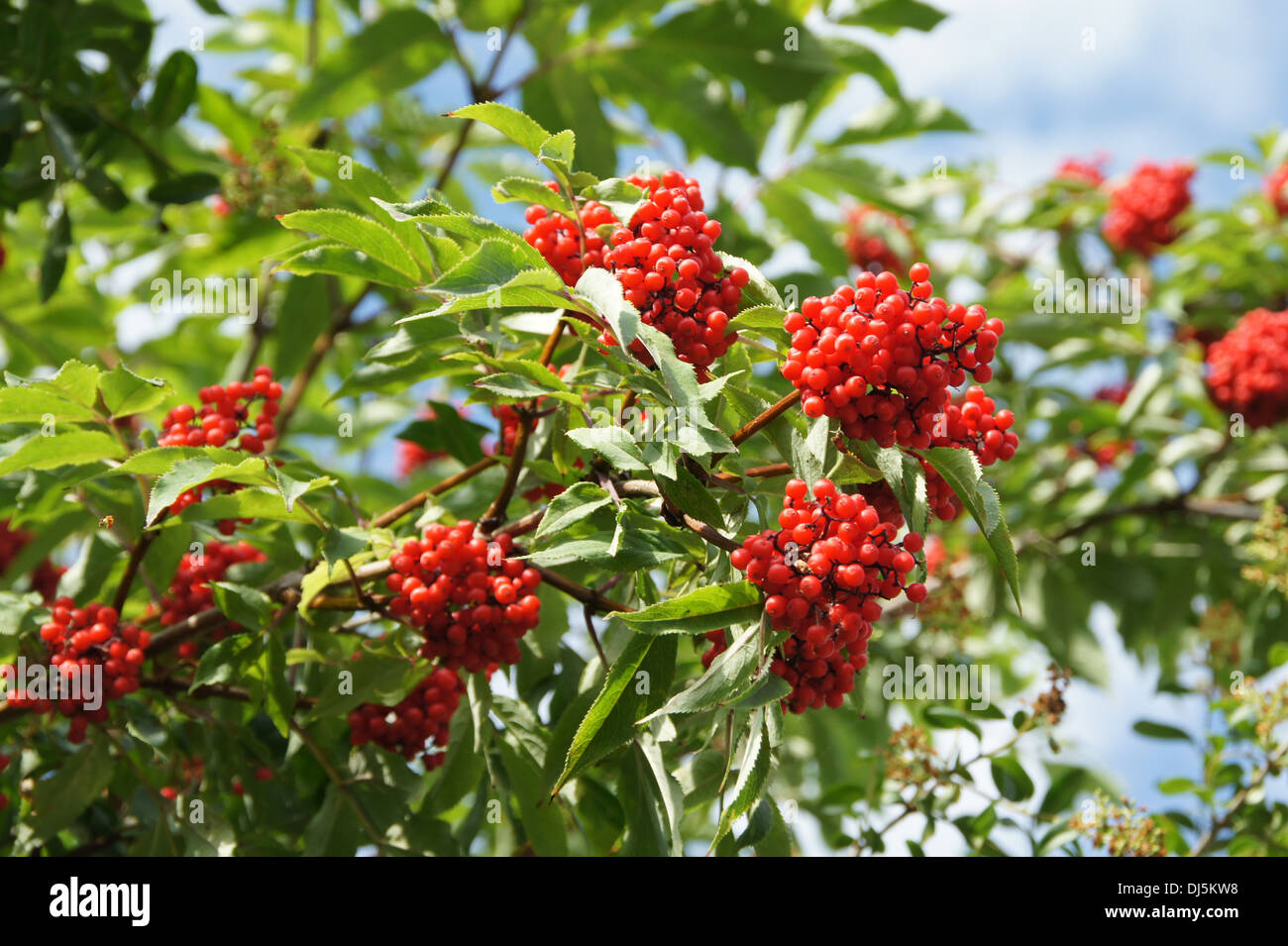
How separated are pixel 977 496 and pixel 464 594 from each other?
3.30 feet

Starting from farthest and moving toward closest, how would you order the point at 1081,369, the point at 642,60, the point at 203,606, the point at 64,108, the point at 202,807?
the point at 1081,369, the point at 642,60, the point at 64,108, the point at 203,606, the point at 202,807

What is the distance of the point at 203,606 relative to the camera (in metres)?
3.05

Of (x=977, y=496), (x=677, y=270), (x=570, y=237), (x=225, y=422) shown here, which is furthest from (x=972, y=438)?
(x=225, y=422)

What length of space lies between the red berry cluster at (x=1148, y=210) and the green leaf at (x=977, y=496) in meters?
4.70

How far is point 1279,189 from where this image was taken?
233 inches

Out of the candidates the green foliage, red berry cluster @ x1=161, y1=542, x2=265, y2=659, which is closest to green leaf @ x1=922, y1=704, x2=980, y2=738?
the green foliage

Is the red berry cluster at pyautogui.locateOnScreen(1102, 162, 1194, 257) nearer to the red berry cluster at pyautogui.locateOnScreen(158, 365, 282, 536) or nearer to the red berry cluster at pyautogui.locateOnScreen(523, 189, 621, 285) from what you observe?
the red berry cluster at pyautogui.locateOnScreen(523, 189, 621, 285)

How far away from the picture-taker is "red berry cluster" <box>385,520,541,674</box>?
91.4 inches

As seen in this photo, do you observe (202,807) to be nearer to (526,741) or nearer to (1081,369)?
(526,741)

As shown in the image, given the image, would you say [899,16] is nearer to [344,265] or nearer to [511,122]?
[511,122]

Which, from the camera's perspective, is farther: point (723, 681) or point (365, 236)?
point (365, 236)

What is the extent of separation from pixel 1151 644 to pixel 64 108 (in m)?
5.28

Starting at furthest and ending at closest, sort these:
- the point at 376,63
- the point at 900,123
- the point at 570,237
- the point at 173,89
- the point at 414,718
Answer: the point at 900,123 → the point at 376,63 → the point at 173,89 → the point at 414,718 → the point at 570,237
